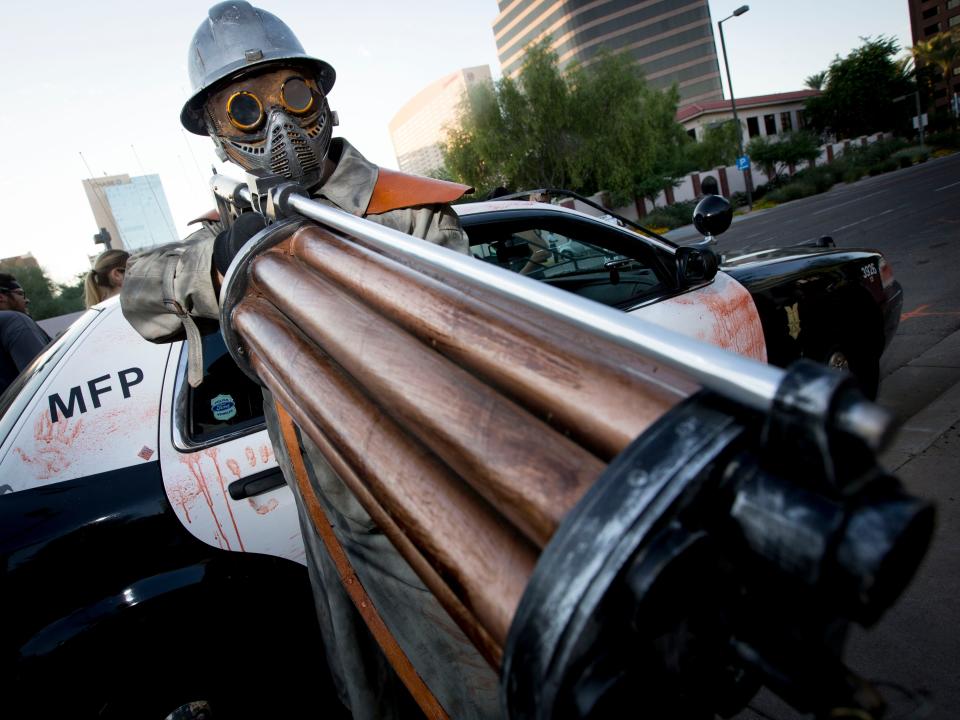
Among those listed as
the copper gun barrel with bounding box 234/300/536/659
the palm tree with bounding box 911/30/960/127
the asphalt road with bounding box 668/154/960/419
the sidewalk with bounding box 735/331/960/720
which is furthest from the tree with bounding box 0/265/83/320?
the palm tree with bounding box 911/30/960/127

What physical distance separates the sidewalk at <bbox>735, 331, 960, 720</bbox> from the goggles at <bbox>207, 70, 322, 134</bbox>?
261cm

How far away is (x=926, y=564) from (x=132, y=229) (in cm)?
5160

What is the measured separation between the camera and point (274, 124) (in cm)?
204

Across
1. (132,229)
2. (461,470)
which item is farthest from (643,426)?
(132,229)

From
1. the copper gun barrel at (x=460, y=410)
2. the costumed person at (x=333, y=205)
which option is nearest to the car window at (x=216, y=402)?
the costumed person at (x=333, y=205)

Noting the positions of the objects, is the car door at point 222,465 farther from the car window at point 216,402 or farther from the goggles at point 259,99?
the goggles at point 259,99

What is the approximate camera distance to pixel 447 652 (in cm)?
148

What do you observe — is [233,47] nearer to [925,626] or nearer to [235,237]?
[235,237]

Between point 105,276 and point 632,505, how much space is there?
4.75 m

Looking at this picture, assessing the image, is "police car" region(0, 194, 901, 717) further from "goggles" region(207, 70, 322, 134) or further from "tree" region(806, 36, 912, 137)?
"tree" region(806, 36, 912, 137)

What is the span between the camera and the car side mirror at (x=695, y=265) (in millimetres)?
2799

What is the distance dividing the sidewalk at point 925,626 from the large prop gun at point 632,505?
1262 millimetres

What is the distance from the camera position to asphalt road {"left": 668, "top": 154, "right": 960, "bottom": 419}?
4.36 metres

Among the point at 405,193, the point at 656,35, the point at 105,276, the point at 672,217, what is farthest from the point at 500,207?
the point at 656,35
